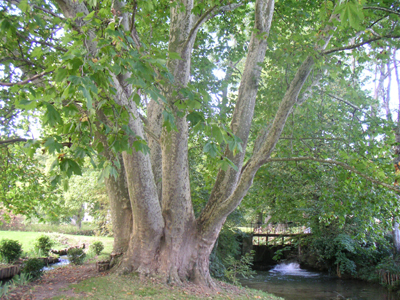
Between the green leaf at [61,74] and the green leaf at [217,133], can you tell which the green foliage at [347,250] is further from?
the green leaf at [61,74]

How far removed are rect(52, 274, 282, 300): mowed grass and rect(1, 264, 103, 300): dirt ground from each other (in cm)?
24

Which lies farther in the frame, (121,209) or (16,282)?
(121,209)

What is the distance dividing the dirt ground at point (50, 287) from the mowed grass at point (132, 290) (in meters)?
0.24

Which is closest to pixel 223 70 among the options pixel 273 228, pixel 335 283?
pixel 335 283

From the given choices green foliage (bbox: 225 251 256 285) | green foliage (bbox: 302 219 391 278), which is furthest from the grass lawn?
green foliage (bbox: 302 219 391 278)

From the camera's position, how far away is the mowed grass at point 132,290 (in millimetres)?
4971

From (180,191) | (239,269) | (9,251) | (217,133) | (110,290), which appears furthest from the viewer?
(9,251)

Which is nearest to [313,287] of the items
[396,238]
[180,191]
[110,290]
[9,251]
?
[396,238]

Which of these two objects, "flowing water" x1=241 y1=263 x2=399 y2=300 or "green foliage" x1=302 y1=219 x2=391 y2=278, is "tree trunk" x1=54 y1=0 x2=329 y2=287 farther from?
"green foliage" x1=302 y1=219 x2=391 y2=278

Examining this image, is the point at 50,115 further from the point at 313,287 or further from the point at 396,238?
the point at 396,238

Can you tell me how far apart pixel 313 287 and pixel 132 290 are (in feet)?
31.7

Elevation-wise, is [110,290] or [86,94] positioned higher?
[86,94]

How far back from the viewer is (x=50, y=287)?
224 inches

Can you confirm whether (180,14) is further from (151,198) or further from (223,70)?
(223,70)
